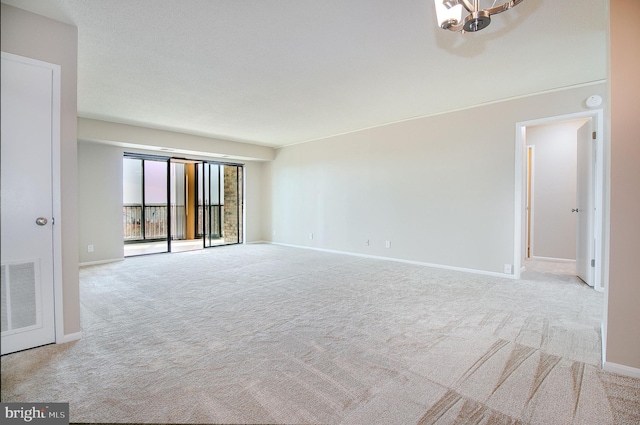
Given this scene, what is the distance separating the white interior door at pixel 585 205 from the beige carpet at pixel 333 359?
0.47 metres

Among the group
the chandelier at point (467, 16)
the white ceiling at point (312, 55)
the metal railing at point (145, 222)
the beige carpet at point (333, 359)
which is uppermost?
the white ceiling at point (312, 55)

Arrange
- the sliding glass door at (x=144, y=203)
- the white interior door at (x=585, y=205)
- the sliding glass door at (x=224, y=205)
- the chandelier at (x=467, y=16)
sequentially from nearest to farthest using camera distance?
the chandelier at (x=467, y=16), the white interior door at (x=585, y=205), the sliding glass door at (x=224, y=205), the sliding glass door at (x=144, y=203)

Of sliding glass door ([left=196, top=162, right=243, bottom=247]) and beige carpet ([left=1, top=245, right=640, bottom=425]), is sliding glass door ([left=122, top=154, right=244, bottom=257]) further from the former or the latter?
beige carpet ([left=1, top=245, right=640, bottom=425])

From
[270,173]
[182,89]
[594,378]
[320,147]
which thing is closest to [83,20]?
[182,89]

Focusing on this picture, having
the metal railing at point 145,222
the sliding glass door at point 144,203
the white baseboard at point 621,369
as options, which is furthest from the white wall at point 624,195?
the metal railing at point 145,222

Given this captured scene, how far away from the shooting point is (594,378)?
1.97 m

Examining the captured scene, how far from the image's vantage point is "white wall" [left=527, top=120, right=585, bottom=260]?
226 inches

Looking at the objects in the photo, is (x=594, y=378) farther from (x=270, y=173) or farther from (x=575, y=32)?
(x=270, y=173)

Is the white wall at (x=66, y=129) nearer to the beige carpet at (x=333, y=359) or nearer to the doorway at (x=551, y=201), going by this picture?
the beige carpet at (x=333, y=359)

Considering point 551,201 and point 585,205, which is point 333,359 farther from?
point 551,201

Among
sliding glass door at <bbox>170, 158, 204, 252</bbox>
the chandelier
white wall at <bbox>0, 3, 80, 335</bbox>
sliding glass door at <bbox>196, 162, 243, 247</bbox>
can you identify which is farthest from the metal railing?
the chandelier

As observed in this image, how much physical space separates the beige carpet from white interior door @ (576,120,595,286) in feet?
1.55

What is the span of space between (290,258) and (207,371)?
4.04 metres

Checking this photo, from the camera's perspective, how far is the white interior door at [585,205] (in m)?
4.06
